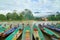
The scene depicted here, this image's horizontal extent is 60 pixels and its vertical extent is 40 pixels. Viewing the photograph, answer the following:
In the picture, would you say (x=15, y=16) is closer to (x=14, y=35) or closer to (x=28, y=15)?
(x=28, y=15)

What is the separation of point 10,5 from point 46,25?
91 cm

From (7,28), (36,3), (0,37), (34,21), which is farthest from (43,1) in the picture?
(0,37)

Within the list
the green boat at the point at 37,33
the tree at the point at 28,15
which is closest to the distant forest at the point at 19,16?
the tree at the point at 28,15

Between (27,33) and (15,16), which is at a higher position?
(15,16)

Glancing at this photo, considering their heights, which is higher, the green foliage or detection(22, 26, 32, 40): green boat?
the green foliage

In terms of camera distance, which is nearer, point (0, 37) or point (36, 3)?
point (0, 37)

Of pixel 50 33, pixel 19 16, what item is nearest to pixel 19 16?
pixel 19 16

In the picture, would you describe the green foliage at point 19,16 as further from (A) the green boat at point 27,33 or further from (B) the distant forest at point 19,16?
(A) the green boat at point 27,33

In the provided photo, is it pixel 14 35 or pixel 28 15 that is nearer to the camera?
pixel 14 35

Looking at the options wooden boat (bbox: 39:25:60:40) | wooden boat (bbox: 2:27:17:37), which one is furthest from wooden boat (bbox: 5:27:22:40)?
wooden boat (bbox: 39:25:60:40)

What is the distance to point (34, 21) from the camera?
363cm

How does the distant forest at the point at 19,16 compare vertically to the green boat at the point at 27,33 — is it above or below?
above

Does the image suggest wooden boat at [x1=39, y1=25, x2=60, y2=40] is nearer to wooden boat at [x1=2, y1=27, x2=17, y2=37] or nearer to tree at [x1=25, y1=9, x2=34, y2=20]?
tree at [x1=25, y1=9, x2=34, y2=20]

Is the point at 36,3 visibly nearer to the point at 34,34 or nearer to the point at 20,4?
the point at 20,4
